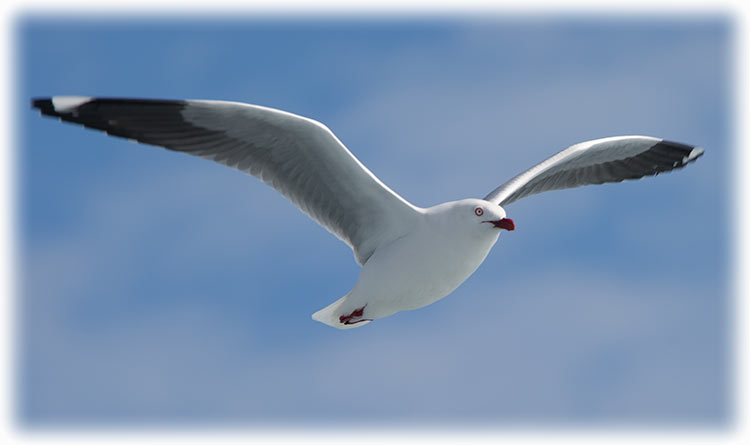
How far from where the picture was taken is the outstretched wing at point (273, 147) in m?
7.48

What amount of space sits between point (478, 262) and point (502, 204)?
1.08 metres

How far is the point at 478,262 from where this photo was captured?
303 inches

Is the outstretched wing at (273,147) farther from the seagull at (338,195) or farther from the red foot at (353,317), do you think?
the red foot at (353,317)

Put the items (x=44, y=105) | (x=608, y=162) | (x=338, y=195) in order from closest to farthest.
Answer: (x=44, y=105) → (x=338, y=195) → (x=608, y=162)

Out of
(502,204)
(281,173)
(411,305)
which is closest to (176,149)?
(281,173)

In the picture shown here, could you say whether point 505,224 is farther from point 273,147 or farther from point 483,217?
point 273,147

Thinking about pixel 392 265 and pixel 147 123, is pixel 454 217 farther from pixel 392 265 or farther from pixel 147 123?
pixel 147 123

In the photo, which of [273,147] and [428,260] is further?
[273,147]

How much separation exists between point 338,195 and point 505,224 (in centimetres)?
141

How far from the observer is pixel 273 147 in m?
7.75

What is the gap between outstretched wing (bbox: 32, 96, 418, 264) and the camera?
7.48 m

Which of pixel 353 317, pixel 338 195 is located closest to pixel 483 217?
pixel 338 195

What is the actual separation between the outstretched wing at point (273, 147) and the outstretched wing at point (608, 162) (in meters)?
1.56

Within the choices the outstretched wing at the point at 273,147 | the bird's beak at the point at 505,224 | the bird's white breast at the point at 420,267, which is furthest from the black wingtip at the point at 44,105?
the bird's beak at the point at 505,224
